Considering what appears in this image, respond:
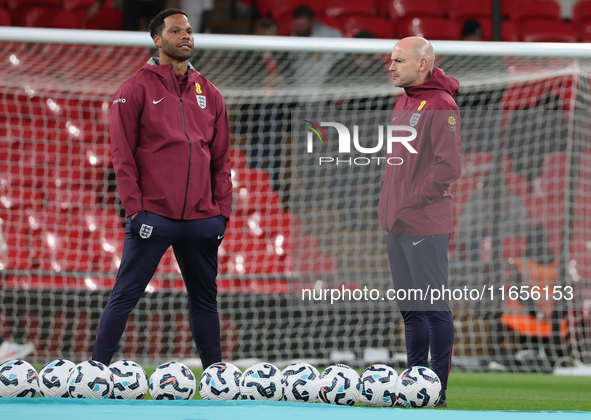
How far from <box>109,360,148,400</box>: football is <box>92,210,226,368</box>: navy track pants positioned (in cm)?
19

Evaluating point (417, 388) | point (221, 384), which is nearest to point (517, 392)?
point (417, 388)

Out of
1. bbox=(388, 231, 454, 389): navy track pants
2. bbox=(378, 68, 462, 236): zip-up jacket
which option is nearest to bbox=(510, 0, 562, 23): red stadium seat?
bbox=(378, 68, 462, 236): zip-up jacket

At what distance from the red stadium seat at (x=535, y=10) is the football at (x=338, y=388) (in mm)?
6829

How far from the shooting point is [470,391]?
4129 millimetres

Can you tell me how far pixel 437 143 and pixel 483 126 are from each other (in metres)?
3.34

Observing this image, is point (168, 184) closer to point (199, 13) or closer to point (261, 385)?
point (261, 385)

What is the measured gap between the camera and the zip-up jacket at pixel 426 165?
3162 mm

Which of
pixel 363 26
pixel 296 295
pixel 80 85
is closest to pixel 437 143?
pixel 296 295

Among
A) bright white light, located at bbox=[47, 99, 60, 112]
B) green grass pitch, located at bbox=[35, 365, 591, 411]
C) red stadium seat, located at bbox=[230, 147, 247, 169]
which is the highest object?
bright white light, located at bbox=[47, 99, 60, 112]

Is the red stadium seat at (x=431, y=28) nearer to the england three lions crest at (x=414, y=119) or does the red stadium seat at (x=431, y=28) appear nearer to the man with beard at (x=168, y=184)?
the england three lions crest at (x=414, y=119)

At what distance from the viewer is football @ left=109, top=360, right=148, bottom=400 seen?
2811mm

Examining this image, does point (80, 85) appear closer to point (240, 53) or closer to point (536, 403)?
point (240, 53)

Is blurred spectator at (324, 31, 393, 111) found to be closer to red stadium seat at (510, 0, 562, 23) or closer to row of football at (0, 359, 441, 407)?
red stadium seat at (510, 0, 562, 23)

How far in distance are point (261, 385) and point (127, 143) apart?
118 centimetres
